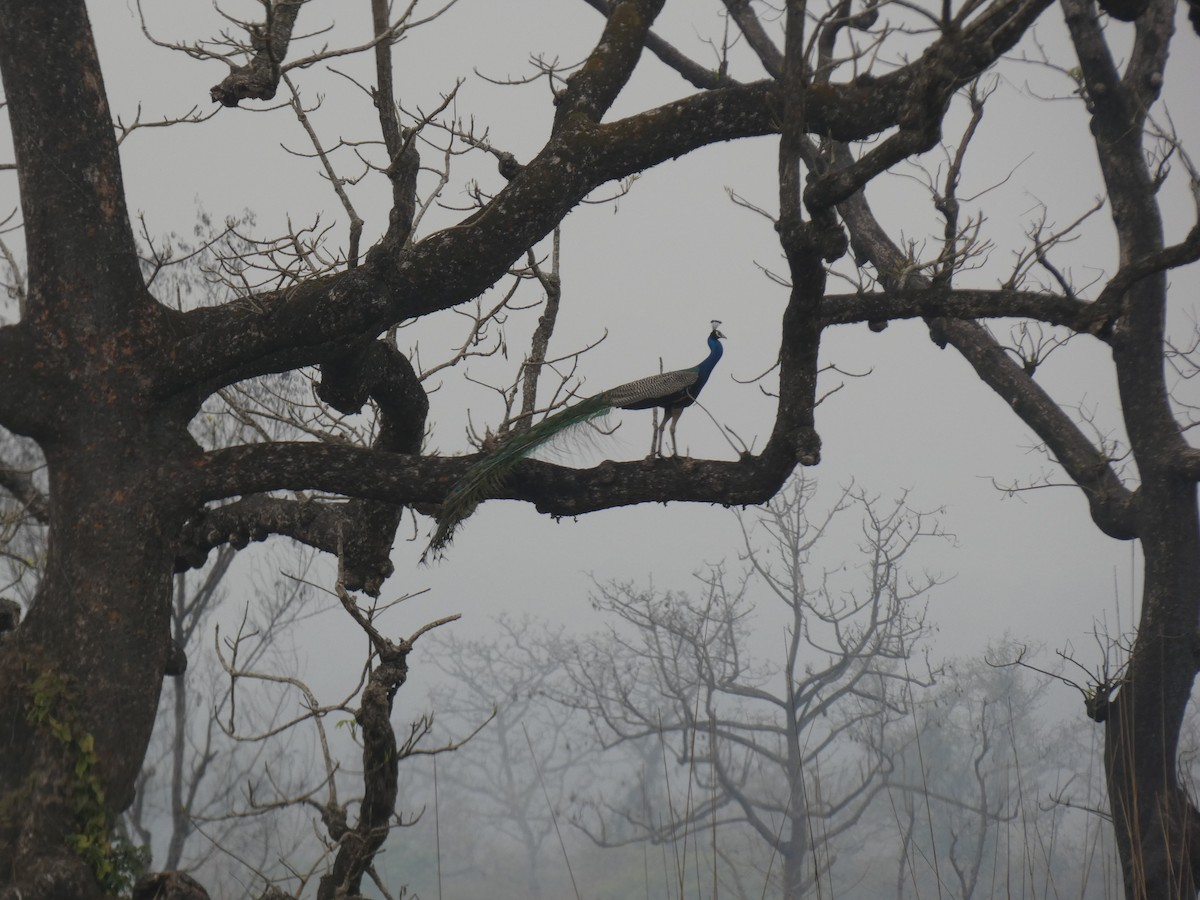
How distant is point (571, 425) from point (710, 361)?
54 centimetres

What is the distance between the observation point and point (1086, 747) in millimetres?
13086

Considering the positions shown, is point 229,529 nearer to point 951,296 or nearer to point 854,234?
point 951,296

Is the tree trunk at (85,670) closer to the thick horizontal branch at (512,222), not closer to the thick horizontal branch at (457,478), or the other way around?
the thick horizontal branch at (457,478)

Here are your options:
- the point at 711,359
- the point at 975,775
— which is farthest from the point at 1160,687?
the point at 975,775

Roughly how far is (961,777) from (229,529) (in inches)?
469

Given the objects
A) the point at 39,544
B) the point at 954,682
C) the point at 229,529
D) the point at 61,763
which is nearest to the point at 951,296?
the point at 229,529

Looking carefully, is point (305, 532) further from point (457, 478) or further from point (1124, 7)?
point (1124, 7)

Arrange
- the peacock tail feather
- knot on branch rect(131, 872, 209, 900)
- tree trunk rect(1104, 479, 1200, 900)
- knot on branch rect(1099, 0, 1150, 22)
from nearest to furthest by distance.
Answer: knot on branch rect(131, 872, 209, 900)
knot on branch rect(1099, 0, 1150, 22)
the peacock tail feather
tree trunk rect(1104, 479, 1200, 900)

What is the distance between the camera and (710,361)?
11.5ft

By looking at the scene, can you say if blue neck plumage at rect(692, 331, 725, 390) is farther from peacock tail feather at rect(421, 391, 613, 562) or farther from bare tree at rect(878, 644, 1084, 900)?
bare tree at rect(878, 644, 1084, 900)

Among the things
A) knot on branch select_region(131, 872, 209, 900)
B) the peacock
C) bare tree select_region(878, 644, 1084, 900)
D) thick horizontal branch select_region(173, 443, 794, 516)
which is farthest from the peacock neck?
bare tree select_region(878, 644, 1084, 900)

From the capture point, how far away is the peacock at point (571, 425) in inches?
120

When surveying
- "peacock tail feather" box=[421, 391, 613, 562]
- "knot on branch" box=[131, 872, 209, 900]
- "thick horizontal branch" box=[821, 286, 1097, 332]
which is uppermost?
"thick horizontal branch" box=[821, 286, 1097, 332]

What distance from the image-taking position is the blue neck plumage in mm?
3406
